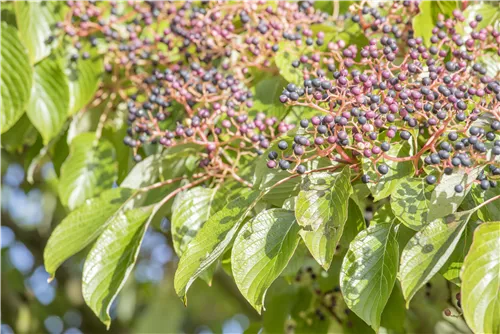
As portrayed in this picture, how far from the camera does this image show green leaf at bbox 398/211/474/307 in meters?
1.21

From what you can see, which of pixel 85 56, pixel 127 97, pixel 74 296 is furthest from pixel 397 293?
pixel 74 296

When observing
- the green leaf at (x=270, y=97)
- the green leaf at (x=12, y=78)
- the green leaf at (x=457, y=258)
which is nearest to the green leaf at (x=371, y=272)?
the green leaf at (x=457, y=258)

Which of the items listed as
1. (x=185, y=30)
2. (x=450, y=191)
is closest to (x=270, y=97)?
(x=185, y=30)

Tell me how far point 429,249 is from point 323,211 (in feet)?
0.71

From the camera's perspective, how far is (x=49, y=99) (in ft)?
6.73

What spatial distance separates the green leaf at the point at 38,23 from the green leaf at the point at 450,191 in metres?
1.27

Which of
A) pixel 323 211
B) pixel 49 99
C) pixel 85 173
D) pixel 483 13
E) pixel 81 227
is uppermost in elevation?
pixel 483 13

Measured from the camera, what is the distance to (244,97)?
174 centimetres

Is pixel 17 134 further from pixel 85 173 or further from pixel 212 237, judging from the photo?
pixel 212 237

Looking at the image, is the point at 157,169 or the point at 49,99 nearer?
the point at 157,169

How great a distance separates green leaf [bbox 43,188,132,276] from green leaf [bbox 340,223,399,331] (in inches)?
26.6

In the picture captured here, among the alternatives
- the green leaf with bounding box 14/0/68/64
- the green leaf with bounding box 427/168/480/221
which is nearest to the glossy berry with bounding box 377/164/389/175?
the green leaf with bounding box 427/168/480/221

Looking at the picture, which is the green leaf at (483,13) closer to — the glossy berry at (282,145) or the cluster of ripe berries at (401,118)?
the cluster of ripe berries at (401,118)

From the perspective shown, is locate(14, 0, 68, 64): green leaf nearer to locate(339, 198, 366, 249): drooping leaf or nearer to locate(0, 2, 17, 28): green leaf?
locate(0, 2, 17, 28): green leaf
